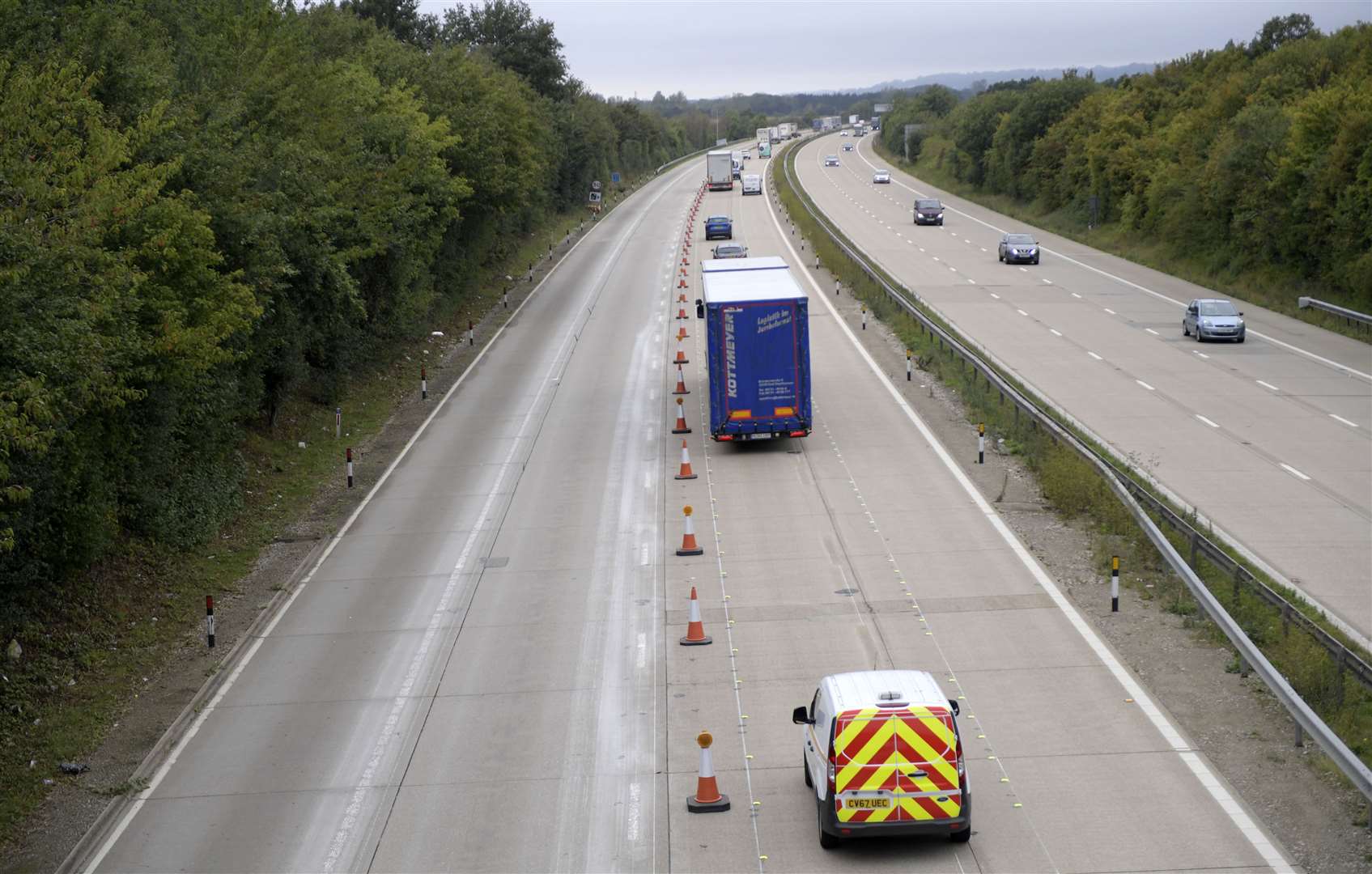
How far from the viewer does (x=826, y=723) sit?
12180 mm

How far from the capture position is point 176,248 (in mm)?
20172

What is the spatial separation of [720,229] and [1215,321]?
33.5m

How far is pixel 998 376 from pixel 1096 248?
1624 inches

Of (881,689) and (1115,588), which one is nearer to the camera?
(881,689)

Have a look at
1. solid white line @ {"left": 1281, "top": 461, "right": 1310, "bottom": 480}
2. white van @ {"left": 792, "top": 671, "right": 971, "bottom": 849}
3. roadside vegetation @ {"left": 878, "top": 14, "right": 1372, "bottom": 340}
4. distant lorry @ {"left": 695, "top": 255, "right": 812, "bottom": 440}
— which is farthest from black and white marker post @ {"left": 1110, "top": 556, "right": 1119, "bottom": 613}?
roadside vegetation @ {"left": 878, "top": 14, "right": 1372, "bottom": 340}

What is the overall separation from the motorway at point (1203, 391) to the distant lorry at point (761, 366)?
6.57m

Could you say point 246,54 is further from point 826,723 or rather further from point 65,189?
point 826,723

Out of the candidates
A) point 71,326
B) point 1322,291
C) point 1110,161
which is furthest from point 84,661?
point 1110,161

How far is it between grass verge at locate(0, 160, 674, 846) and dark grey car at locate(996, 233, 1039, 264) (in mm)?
37323

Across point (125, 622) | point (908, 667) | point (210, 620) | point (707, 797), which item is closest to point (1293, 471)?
point (908, 667)

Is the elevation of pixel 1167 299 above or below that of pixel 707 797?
below

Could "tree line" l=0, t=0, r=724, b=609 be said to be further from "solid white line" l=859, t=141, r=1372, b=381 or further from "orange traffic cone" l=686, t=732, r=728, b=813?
"solid white line" l=859, t=141, r=1372, b=381

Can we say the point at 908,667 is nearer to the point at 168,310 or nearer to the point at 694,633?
the point at 694,633

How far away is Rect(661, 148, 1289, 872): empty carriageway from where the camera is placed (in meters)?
12.3
